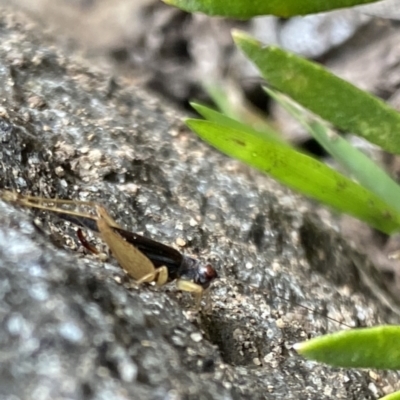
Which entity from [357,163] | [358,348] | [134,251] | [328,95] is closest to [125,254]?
[134,251]

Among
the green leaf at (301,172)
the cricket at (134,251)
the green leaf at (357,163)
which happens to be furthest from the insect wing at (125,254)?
the green leaf at (357,163)

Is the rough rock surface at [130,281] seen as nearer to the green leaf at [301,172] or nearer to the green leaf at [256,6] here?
the green leaf at [301,172]

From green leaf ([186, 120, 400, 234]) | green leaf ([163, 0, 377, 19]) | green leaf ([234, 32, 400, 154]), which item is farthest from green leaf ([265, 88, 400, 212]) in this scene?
green leaf ([163, 0, 377, 19])

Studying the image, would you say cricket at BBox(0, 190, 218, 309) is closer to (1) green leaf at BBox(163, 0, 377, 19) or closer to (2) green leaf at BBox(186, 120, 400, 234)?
(2) green leaf at BBox(186, 120, 400, 234)

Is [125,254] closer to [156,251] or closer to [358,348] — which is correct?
[156,251]

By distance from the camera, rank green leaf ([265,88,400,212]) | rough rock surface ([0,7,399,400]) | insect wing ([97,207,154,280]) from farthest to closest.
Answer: green leaf ([265,88,400,212]) → insect wing ([97,207,154,280]) → rough rock surface ([0,7,399,400])

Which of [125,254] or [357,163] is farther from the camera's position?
[357,163]

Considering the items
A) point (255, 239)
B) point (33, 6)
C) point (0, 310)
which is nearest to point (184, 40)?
point (33, 6)
